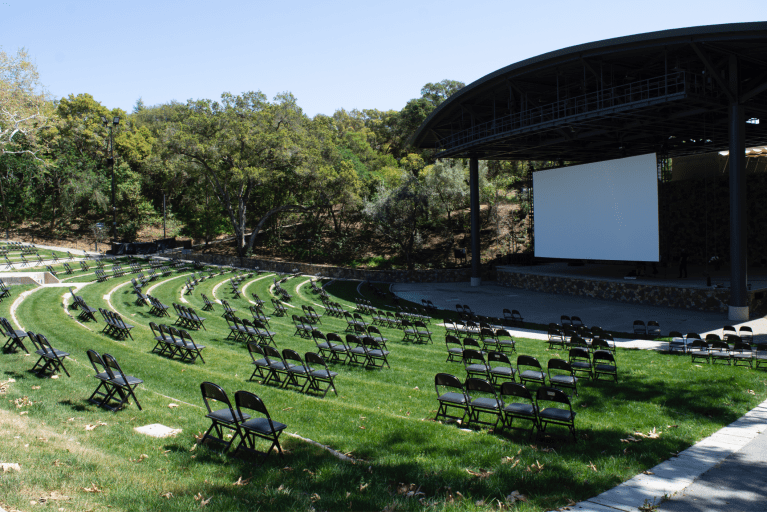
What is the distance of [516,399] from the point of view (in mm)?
7785

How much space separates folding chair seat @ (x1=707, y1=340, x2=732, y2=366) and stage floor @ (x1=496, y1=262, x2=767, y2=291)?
1054cm

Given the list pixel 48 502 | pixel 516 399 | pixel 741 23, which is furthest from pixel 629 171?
pixel 48 502

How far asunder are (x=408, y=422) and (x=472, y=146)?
81.7 ft

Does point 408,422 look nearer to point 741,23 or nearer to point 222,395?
point 222,395

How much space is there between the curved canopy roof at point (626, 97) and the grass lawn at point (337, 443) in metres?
13.6

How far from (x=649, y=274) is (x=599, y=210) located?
5.03 m

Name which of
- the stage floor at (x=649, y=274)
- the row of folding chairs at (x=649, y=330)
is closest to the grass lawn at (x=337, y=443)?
the row of folding chairs at (x=649, y=330)

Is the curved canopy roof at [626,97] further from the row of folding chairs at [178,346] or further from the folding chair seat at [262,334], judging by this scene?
the row of folding chairs at [178,346]

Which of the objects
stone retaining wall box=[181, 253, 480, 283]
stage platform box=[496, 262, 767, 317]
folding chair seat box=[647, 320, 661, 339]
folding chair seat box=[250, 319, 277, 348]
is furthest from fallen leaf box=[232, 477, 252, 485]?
stone retaining wall box=[181, 253, 480, 283]

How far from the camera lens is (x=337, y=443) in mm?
5648

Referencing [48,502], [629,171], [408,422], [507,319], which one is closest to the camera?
[48,502]

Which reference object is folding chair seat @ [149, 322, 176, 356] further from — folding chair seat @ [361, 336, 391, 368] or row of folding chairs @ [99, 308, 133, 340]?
folding chair seat @ [361, 336, 391, 368]

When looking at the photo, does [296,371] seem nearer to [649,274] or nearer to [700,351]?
[700,351]

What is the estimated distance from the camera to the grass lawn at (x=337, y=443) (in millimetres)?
4121
